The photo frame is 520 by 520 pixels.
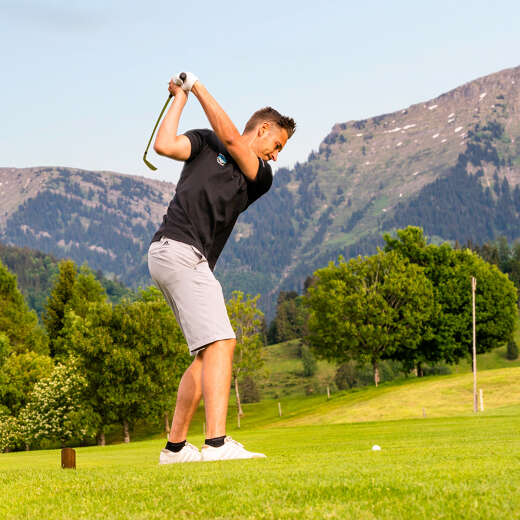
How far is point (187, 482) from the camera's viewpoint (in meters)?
5.06

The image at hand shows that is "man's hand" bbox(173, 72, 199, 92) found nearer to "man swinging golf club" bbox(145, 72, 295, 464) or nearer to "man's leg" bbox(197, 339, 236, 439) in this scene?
"man swinging golf club" bbox(145, 72, 295, 464)

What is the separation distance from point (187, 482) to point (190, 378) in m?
2.26

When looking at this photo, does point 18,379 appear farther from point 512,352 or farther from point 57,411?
point 512,352

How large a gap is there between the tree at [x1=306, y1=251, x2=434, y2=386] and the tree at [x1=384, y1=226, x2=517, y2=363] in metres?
1.99

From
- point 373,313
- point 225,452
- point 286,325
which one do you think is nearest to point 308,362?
point 286,325

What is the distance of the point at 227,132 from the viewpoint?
22.6 feet

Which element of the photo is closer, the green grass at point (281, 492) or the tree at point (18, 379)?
the green grass at point (281, 492)

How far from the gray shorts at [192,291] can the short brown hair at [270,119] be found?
155 centimetres

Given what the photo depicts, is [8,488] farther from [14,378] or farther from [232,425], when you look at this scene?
[232,425]

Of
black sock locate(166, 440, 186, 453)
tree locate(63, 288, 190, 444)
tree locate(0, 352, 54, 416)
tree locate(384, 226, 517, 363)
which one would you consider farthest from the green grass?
tree locate(384, 226, 517, 363)

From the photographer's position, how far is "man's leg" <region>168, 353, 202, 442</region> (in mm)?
7223

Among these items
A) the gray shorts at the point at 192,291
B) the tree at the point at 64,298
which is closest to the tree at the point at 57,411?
the tree at the point at 64,298

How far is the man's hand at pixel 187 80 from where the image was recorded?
7.07 meters

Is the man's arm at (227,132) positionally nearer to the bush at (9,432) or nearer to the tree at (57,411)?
the tree at (57,411)
